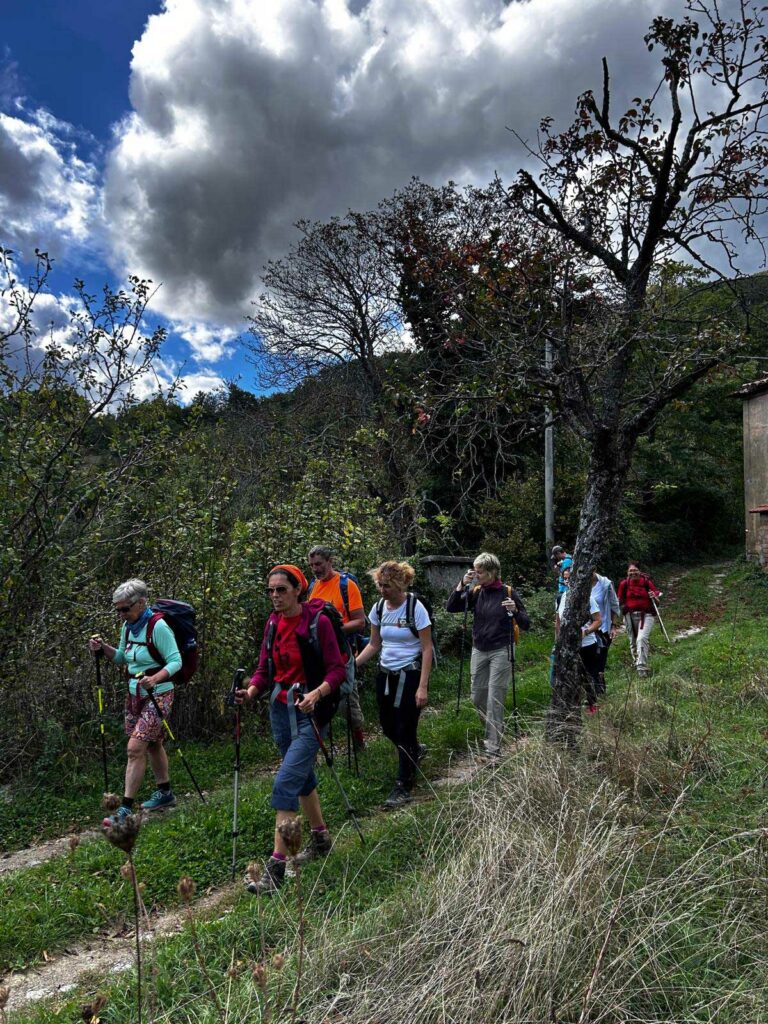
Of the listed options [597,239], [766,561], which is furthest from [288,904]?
[766,561]

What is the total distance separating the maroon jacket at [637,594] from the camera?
10.4 m

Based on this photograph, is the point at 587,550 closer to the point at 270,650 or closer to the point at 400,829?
the point at 400,829

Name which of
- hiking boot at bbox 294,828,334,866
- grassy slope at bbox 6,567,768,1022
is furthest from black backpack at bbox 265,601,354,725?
grassy slope at bbox 6,567,768,1022

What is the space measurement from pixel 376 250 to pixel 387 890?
55.6 feet

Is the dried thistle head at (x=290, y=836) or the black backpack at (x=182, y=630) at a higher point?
the dried thistle head at (x=290, y=836)

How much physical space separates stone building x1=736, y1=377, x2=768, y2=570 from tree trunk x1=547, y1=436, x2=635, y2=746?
19.5 metres

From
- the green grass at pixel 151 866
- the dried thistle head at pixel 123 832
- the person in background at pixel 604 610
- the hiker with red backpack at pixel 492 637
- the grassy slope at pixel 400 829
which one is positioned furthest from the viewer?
the person in background at pixel 604 610

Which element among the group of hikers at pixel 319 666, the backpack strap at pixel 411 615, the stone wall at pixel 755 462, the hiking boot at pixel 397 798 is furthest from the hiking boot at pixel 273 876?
the stone wall at pixel 755 462

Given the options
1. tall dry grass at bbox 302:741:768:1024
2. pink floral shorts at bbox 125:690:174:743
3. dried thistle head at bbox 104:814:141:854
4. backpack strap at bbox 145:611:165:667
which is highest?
dried thistle head at bbox 104:814:141:854

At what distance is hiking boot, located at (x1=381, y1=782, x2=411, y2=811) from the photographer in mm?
5551

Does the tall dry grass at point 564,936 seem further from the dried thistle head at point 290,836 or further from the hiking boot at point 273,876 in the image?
the dried thistle head at point 290,836

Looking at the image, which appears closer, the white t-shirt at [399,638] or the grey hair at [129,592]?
the grey hair at [129,592]

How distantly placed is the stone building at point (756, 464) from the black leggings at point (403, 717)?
67.2 ft

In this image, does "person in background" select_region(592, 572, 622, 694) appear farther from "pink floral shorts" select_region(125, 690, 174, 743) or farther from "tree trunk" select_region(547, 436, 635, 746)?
"pink floral shorts" select_region(125, 690, 174, 743)
